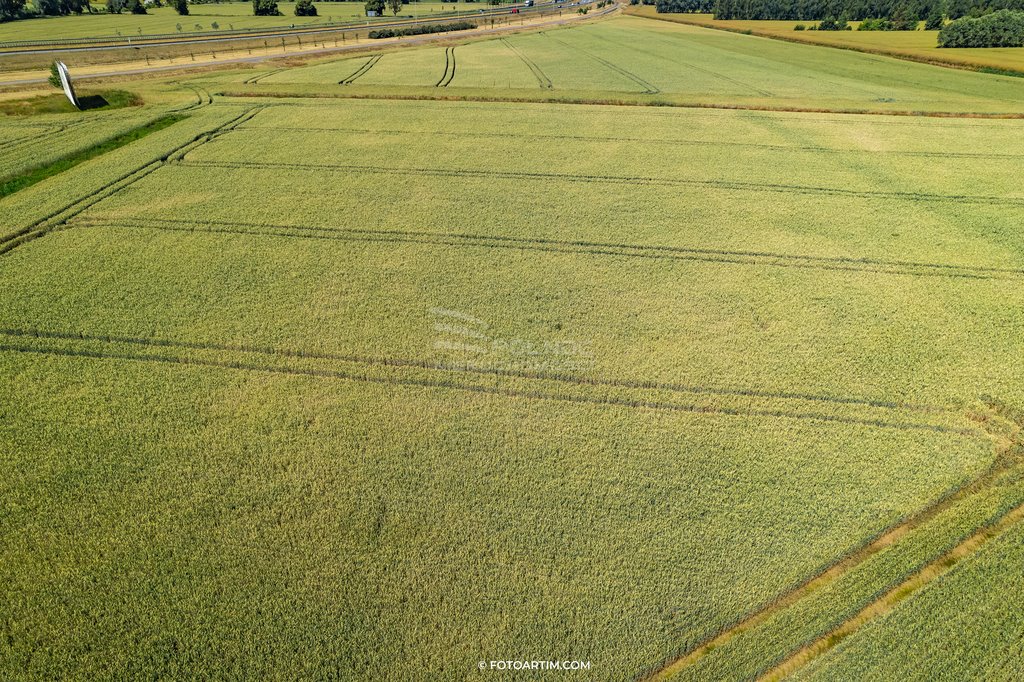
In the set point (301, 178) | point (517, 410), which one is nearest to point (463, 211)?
point (301, 178)

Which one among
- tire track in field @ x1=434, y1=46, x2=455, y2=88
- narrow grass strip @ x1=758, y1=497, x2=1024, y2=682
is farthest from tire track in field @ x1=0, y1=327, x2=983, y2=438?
tire track in field @ x1=434, y1=46, x2=455, y2=88

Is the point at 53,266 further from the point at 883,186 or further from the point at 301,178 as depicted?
the point at 883,186

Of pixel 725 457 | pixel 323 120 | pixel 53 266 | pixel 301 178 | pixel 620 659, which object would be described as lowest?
pixel 620 659

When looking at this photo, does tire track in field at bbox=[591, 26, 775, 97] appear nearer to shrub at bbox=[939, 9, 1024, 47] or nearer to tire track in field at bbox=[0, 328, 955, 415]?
shrub at bbox=[939, 9, 1024, 47]

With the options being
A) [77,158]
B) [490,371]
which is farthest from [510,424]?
[77,158]

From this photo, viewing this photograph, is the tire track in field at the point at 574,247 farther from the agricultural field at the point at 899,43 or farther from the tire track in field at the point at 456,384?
the agricultural field at the point at 899,43

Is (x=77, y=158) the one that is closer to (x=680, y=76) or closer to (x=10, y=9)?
(x=680, y=76)

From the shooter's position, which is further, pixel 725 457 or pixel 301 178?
pixel 301 178

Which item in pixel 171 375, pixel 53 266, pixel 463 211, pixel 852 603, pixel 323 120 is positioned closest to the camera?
pixel 852 603
